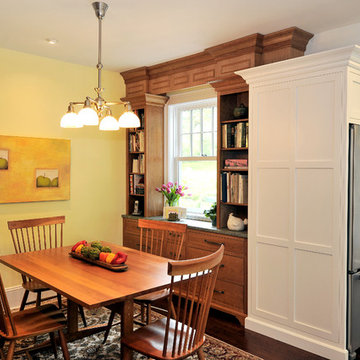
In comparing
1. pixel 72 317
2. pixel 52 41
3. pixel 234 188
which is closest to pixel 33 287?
pixel 72 317

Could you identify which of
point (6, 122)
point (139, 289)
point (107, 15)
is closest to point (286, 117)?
point (107, 15)

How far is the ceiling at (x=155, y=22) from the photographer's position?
110 inches

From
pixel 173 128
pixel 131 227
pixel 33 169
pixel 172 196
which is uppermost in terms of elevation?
pixel 173 128

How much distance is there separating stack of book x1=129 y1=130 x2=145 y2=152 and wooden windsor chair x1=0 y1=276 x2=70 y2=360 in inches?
96.8

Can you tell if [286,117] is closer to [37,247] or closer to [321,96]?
[321,96]

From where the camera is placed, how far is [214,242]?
370 cm

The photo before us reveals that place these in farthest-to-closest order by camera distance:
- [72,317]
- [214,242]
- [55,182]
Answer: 1. [55,182]
2. [214,242]
3. [72,317]

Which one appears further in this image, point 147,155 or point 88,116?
point 147,155

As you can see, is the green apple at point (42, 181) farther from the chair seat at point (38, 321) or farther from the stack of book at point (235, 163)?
the stack of book at point (235, 163)

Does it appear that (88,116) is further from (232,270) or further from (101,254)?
(232,270)

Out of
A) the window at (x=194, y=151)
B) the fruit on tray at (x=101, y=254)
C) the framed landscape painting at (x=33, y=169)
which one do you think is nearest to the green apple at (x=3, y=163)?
the framed landscape painting at (x=33, y=169)

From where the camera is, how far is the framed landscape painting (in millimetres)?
3850

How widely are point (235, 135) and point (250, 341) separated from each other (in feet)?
6.22

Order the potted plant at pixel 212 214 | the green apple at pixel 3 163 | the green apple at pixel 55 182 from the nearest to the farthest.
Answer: the green apple at pixel 3 163, the potted plant at pixel 212 214, the green apple at pixel 55 182
